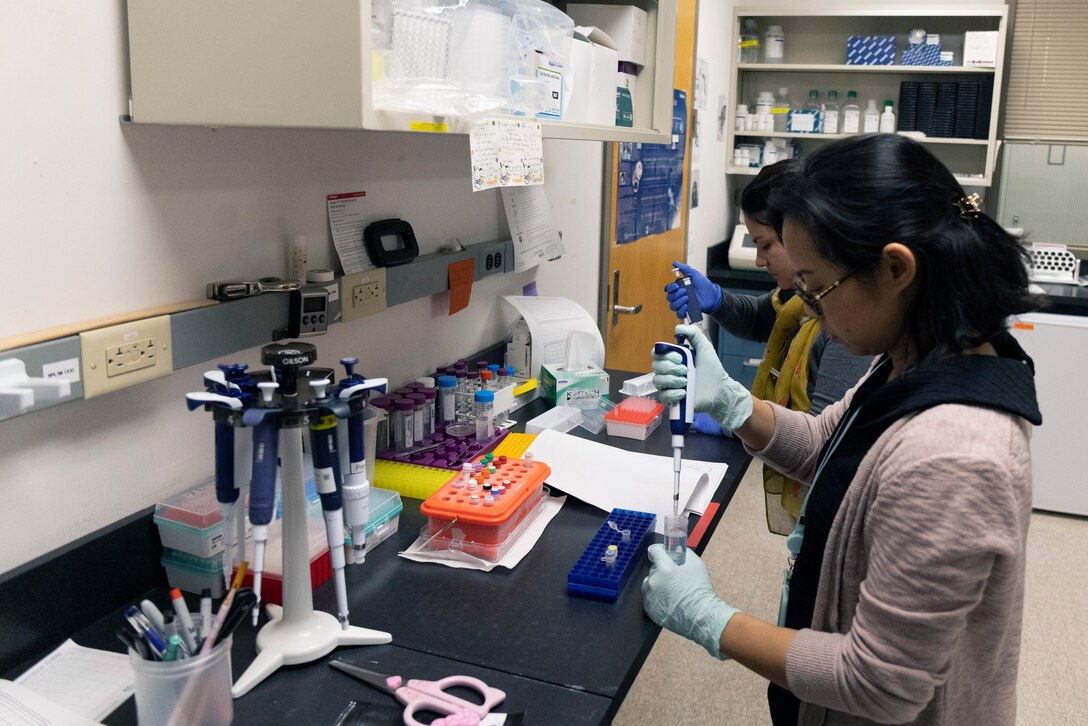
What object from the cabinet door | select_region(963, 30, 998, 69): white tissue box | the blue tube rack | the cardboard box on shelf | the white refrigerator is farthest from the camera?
the cabinet door

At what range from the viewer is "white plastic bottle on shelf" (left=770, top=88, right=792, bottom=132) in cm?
446

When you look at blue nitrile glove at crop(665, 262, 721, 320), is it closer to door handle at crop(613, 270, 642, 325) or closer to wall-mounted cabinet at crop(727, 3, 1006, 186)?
door handle at crop(613, 270, 642, 325)

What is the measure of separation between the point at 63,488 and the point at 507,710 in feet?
2.15

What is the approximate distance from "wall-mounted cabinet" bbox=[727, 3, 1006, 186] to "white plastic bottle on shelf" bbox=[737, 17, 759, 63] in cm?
3

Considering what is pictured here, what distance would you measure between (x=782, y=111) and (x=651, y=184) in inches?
59.4

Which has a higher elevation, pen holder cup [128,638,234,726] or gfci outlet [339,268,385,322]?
gfci outlet [339,268,385,322]

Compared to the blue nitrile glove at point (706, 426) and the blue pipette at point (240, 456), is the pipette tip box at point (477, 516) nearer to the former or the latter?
the blue pipette at point (240, 456)

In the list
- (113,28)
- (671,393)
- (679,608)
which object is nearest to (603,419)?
(671,393)

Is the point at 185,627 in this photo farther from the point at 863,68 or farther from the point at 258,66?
the point at 863,68

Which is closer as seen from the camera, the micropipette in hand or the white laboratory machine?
the micropipette in hand

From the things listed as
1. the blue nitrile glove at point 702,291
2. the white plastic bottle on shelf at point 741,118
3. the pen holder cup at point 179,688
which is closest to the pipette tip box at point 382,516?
the pen holder cup at point 179,688

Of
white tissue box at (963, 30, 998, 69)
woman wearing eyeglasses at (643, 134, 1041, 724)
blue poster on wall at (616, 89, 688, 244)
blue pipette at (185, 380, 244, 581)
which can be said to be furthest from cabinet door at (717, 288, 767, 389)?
blue pipette at (185, 380, 244, 581)

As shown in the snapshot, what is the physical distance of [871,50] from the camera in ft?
13.9

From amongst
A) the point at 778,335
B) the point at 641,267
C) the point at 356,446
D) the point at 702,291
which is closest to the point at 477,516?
the point at 356,446
